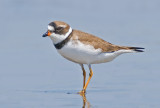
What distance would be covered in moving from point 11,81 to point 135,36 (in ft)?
14.7

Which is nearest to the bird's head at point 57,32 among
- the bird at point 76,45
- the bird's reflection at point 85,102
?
the bird at point 76,45

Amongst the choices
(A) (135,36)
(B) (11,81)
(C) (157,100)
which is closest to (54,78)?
(B) (11,81)

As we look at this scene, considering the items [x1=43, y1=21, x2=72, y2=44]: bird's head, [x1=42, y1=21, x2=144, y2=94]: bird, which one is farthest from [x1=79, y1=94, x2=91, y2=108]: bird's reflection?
[x1=43, y1=21, x2=72, y2=44]: bird's head

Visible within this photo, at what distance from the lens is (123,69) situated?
1016 cm

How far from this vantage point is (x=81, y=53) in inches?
348

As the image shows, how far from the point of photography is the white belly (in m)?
8.74

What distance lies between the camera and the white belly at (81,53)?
874 cm

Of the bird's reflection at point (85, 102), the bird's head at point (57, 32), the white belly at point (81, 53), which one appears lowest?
the bird's reflection at point (85, 102)

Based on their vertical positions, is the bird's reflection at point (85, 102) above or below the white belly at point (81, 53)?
below

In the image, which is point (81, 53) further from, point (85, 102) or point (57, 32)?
point (85, 102)

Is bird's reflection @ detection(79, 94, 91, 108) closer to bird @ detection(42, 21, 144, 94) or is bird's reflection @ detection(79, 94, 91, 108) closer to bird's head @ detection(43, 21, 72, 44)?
bird @ detection(42, 21, 144, 94)

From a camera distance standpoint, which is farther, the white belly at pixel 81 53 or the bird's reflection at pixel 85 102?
the white belly at pixel 81 53

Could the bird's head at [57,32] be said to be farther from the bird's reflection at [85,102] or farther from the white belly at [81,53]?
the bird's reflection at [85,102]

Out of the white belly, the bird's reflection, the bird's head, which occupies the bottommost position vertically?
the bird's reflection
